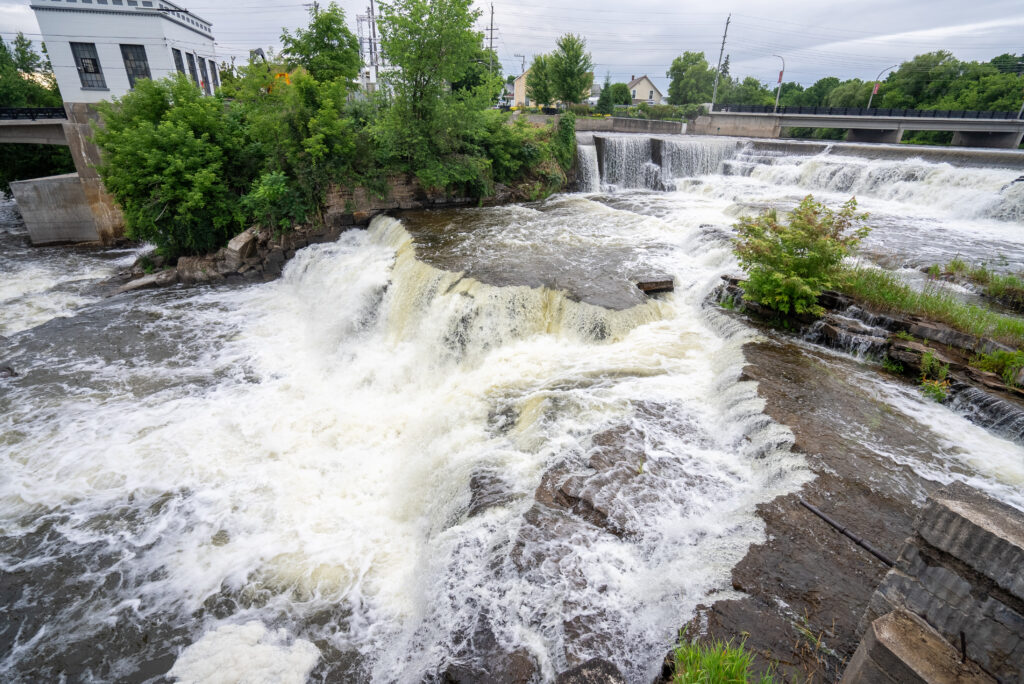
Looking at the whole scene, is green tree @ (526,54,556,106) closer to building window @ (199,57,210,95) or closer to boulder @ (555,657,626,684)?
building window @ (199,57,210,95)

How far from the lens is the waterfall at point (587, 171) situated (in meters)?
19.8

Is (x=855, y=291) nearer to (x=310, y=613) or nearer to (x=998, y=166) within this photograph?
(x=310, y=613)

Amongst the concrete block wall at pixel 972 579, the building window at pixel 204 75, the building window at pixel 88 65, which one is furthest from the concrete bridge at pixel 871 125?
the building window at pixel 88 65

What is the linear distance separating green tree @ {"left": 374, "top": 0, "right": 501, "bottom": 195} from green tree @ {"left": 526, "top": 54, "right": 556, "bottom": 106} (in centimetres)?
2008

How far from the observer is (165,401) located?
8.24m

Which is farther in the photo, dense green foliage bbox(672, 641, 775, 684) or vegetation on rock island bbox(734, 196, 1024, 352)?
vegetation on rock island bbox(734, 196, 1024, 352)

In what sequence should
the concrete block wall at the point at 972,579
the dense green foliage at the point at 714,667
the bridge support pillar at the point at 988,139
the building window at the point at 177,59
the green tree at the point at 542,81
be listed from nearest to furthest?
the concrete block wall at the point at 972,579 → the dense green foliage at the point at 714,667 → the building window at the point at 177,59 → the bridge support pillar at the point at 988,139 → the green tree at the point at 542,81

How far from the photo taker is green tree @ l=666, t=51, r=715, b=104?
214ft

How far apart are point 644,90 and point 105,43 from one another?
2933 inches

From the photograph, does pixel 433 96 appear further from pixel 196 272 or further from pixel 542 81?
pixel 542 81

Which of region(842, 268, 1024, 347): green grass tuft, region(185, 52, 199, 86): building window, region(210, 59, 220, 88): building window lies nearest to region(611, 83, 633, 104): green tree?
region(210, 59, 220, 88): building window

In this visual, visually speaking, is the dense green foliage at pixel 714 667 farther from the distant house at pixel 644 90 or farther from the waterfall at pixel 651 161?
the distant house at pixel 644 90

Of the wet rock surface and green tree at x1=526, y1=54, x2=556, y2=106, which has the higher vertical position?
green tree at x1=526, y1=54, x2=556, y2=106

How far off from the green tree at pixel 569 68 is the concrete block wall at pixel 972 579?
3531cm
